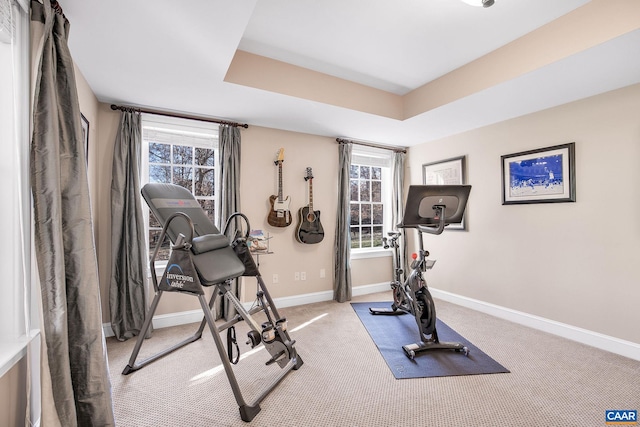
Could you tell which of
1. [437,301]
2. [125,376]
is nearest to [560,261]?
[437,301]

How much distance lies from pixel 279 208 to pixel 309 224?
1.60 ft

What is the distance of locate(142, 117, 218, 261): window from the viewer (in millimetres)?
3027

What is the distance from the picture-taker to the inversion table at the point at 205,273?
1.79 m

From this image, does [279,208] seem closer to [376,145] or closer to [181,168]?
[181,168]

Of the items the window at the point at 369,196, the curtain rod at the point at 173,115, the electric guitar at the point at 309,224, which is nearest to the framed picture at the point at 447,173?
the window at the point at 369,196

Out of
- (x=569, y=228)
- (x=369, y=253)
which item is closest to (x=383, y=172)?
(x=369, y=253)

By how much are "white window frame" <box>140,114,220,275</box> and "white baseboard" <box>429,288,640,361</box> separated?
133 inches

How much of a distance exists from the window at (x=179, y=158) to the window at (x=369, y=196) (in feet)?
6.73

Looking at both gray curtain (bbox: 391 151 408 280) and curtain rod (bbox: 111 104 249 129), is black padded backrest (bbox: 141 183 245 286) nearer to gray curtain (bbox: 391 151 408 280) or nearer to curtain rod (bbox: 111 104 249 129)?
curtain rod (bbox: 111 104 249 129)

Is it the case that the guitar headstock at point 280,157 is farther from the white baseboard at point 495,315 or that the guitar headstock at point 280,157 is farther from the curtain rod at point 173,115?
the white baseboard at point 495,315

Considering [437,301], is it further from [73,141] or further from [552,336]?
[73,141]

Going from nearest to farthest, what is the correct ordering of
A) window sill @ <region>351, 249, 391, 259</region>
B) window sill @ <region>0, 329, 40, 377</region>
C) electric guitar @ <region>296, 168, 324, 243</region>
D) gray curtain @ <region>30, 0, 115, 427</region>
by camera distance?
1. window sill @ <region>0, 329, 40, 377</region>
2. gray curtain @ <region>30, 0, 115, 427</region>
3. electric guitar @ <region>296, 168, 324, 243</region>
4. window sill @ <region>351, 249, 391, 259</region>

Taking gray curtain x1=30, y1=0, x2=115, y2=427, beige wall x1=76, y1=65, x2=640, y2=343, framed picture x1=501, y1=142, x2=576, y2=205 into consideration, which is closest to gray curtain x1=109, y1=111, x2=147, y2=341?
beige wall x1=76, y1=65, x2=640, y2=343

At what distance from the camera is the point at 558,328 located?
2.81m
